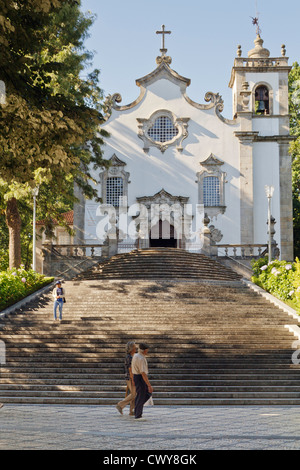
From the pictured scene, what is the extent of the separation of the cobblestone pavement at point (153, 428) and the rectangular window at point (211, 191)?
2289 cm

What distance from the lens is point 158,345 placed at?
603 inches

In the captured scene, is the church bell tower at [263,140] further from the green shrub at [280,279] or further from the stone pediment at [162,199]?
the green shrub at [280,279]

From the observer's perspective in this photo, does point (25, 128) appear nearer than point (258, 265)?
Yes

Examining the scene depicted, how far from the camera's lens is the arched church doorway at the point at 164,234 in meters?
33.4

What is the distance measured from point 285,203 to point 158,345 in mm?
20113

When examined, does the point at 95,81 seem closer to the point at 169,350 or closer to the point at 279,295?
the point at 279,295

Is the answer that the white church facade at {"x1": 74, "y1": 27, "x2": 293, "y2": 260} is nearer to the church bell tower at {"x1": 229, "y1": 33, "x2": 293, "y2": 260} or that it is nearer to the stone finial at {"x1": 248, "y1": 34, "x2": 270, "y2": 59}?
the church bell tower at {"x1": 229, "y1": 33, "x2": 293, "y2": 260}

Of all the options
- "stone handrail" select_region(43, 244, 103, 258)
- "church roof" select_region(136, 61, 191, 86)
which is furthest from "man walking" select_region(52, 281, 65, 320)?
"church roof" select_region(136, 61, 191, 86)

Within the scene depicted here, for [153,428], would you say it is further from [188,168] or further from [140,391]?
[188,168]

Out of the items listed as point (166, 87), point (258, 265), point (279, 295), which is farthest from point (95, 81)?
point (279, 295)

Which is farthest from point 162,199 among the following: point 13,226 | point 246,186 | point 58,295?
point 58,295

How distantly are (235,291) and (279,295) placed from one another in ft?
6.03

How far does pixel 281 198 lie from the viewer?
33469mm

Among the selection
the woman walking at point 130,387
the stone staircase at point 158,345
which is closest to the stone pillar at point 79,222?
the stone staircase at point 158,345
